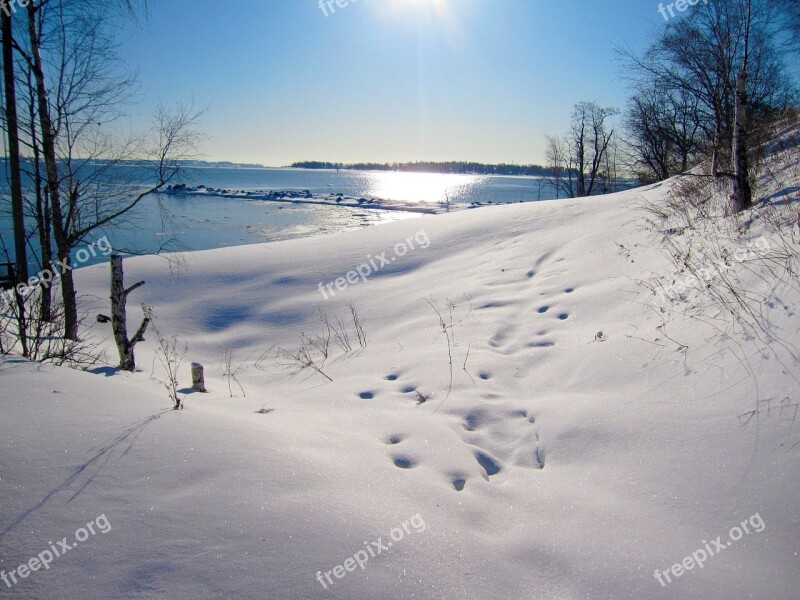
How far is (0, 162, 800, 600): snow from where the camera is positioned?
1.83m

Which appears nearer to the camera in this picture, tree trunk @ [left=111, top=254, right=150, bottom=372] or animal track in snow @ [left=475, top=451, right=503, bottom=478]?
animal track in snow @ [left=475, top=451, right=503, bottom=478]

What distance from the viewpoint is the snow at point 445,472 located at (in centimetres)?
183

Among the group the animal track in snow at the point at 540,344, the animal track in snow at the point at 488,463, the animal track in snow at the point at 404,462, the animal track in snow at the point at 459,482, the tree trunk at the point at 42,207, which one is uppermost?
the tree trunk at the point at 42,207

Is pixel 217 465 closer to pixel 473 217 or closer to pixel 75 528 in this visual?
pixel 75 528

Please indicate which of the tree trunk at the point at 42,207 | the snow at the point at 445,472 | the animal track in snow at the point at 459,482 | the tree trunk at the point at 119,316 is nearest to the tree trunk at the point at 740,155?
the snow at the point at 445,472

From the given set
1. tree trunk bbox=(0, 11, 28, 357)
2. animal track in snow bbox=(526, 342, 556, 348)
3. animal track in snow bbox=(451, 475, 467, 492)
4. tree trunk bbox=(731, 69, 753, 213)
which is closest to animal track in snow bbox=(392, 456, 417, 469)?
animal track in snow bbox=(451, 475, 467, 492)

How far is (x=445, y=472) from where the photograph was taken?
278cm

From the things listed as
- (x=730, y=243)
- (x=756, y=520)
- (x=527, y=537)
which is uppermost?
(x=730, y=243)

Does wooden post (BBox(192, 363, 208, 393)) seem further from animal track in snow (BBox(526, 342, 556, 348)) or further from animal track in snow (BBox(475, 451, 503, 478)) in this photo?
animal track in snow (BBox(526, 342, 556, 348))

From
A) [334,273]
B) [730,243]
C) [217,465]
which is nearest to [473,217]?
[334,273]

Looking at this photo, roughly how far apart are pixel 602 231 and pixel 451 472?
700cm

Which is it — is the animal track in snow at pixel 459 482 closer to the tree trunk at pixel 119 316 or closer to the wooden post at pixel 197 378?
the wooden post at pixel 197 378

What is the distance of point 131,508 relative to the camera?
202cm

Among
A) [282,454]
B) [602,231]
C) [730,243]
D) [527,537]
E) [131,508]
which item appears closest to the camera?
[131,508]
